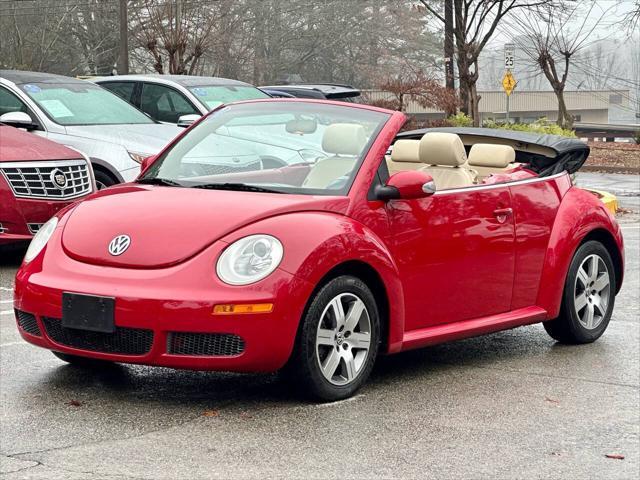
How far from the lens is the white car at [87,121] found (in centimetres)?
1170

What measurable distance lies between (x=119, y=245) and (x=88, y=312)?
0.35m

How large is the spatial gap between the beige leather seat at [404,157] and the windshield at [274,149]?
99 cm

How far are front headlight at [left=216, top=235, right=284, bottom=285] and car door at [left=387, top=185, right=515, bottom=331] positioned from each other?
0.86 meters

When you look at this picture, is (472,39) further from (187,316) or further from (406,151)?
(187,316)

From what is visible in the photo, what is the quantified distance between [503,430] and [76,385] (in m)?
2.09

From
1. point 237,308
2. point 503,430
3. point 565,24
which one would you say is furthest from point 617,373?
point 565,24

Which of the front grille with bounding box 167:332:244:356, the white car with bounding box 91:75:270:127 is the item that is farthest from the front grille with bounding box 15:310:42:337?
the white car with bounding box 91:75:270:127

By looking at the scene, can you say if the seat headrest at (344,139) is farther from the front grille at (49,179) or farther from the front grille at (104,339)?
the front grille at (49,179)

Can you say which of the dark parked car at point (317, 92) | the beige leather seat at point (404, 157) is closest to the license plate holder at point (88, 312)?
the beige leather seat at point (404, 157)

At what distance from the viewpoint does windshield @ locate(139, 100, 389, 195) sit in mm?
6367

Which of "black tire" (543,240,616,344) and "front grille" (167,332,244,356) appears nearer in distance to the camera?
"front grille" (167,332,244,356)

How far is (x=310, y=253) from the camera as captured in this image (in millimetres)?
5738

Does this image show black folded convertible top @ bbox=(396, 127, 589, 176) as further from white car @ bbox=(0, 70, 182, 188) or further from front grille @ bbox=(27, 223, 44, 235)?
white car @ bbox=(0, 70, 182, 188)

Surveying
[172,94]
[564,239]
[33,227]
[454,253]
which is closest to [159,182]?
[454,253]
